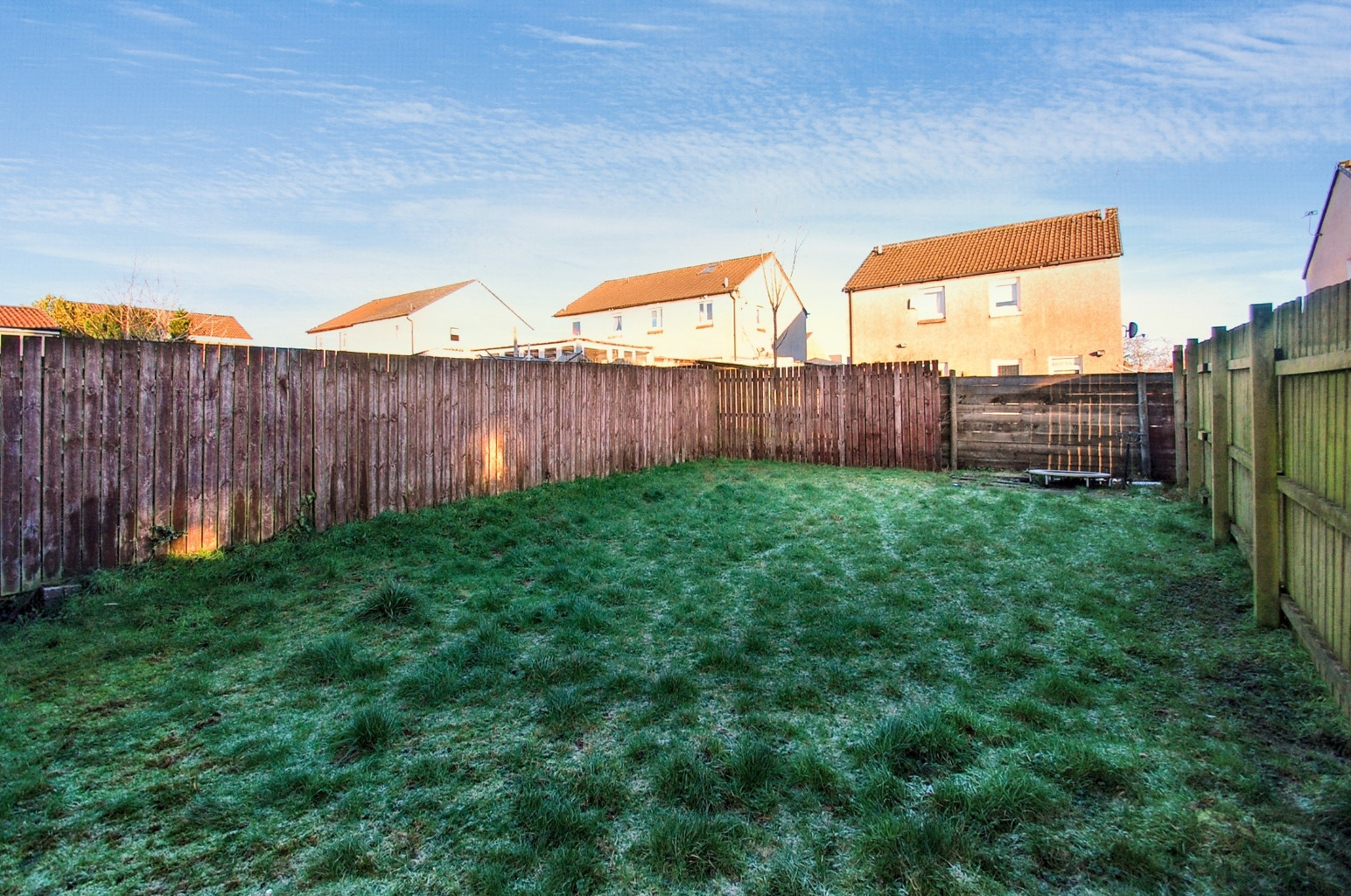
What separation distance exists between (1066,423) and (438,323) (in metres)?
31.8

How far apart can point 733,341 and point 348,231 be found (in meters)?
17.5

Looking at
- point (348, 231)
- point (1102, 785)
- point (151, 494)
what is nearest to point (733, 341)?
point (348, 231)

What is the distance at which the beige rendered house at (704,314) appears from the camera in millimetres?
30297

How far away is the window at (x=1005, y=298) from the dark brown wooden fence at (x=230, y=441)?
17.6m

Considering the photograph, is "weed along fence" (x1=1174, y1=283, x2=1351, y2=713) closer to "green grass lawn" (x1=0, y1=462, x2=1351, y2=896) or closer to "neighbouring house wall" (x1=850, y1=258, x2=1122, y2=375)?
"green grass lawn" (x1=0, y1=462, x2=1351, y2=896)

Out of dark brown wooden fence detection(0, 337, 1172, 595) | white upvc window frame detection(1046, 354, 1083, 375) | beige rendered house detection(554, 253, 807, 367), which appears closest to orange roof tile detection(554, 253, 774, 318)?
A: beige rendered house detection(554, 253, 807, 367)

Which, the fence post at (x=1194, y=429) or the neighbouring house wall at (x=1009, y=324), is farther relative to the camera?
the neighbouring house wall at (x=1009, y=324)

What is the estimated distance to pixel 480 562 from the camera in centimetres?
591

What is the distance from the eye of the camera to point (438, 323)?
3450cm

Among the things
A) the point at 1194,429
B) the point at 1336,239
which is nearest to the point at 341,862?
the point at 1194,429

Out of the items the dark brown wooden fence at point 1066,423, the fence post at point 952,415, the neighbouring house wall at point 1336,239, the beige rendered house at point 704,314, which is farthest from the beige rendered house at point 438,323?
the neighbouring house wall at point 1336,239

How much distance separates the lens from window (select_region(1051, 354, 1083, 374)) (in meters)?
19.7

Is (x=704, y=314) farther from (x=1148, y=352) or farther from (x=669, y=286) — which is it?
(x=1148, y=352)

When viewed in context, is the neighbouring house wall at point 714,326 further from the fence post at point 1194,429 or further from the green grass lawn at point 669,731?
the green grass lawn at point 669,731
